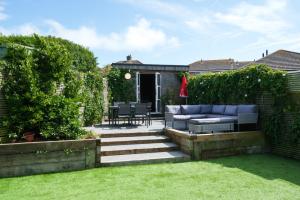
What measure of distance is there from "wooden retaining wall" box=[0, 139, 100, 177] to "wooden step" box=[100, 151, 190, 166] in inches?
14.7

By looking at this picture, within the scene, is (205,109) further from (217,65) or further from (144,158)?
(217,65)

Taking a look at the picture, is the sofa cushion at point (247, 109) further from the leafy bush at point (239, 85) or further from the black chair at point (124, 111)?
the black chair at point (124, 111)

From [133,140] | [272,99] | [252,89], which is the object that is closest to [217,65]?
[252,89]

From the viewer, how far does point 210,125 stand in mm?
7492

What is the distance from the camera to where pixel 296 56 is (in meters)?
22.3

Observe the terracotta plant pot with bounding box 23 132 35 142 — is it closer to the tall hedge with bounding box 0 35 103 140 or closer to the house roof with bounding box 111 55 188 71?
the tall hedge with bounding box 0 35 103 140

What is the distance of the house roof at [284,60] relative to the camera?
20.7 m

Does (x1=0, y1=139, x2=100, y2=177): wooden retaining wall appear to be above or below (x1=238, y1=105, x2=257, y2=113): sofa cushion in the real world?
below

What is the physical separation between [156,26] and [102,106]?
440 cm

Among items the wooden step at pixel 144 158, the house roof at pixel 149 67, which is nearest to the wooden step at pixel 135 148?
the wooden step at pixel 144 158

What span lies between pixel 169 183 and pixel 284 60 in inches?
850

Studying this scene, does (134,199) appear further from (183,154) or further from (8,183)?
(183,154)

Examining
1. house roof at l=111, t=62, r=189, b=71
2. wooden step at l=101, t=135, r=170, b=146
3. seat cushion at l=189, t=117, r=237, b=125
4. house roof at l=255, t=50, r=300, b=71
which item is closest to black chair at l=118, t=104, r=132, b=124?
wooden step at l=101, t=135, r=170, b=146

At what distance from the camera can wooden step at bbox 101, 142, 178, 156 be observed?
702 centimetres
